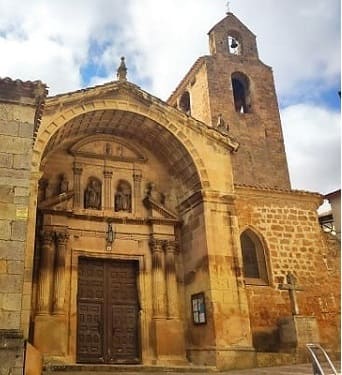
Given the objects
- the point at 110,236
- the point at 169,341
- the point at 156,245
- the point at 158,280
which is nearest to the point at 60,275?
the point at 110,236

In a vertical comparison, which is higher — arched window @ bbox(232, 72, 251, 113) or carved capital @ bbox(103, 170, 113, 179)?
arched window @ bbox(232, 72, 251, 113)

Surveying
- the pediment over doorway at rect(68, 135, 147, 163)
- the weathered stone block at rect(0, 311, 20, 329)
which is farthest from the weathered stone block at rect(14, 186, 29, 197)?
the pediment over doorway at rect(68, 135, 147, 163)

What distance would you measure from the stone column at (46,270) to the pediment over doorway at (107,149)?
2.68 m

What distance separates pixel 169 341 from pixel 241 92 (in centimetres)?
1739

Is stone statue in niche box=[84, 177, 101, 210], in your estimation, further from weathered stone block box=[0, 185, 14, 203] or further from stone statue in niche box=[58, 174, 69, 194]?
weathered stone block box=[0, 185, 14, 203]

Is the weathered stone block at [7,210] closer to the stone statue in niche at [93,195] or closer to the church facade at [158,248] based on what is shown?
the church facade at [158,248]

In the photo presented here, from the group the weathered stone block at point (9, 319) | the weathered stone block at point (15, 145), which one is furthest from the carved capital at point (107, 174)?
the weathered stone block at point (9, 319)

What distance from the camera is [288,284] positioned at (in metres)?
12.8

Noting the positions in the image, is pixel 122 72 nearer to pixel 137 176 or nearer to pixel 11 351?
pixel 137 176

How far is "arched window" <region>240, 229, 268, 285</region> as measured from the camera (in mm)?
13805

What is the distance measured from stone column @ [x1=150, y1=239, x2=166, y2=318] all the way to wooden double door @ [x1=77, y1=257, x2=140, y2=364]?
1.64 feet

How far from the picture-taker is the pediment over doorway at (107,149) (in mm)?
13344

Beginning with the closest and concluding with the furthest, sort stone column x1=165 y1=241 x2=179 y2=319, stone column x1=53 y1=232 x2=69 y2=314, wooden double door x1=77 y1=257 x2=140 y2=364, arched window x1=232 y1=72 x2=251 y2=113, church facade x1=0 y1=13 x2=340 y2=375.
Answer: stone column x1=53 y1=232 x2=69 y2=314 < church facade x1=0 y1=13 x2=340 y2=375 < wooden double door x1=77 y1=257 x2=140 y2=364 < stone column x1=165 y1=241 x2=179 y2=319 < arched window x1=232 y1=72 x2=251 y2=113

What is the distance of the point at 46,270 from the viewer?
1140cm
